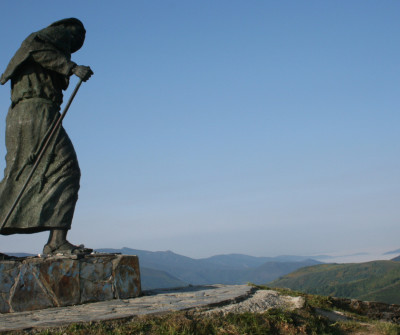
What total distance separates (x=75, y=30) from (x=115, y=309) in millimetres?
4997

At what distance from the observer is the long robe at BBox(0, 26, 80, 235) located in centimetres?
706

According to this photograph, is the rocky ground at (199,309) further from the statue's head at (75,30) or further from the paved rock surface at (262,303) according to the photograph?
the statue's head at (75,30)

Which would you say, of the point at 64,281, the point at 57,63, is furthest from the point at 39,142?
the point at 64,281

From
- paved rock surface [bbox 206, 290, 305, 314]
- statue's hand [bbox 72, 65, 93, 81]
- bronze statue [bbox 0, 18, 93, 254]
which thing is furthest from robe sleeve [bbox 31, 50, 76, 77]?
paved rock surface [bbox 206, 290, 305, 314]

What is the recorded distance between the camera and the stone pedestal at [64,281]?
6.10m

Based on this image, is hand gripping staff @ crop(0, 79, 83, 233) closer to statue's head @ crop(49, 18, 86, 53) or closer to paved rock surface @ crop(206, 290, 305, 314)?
statue's head @ crop(49, 18, 86, 53)

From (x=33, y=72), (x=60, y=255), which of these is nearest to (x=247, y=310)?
(x=60, y=255)

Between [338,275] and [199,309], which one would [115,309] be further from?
[338,275]

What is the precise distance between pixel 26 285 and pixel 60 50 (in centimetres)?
385

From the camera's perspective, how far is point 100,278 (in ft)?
21.6

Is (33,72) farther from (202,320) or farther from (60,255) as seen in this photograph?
(202,320)

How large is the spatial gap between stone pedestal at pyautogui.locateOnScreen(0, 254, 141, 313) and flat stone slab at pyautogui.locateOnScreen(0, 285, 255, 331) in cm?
20

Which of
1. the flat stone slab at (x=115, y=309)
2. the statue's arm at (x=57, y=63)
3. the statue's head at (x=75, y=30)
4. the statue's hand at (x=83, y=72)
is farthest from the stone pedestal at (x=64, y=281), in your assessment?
the statue's head at (x=75, y=30)

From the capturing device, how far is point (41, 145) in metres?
7.21
